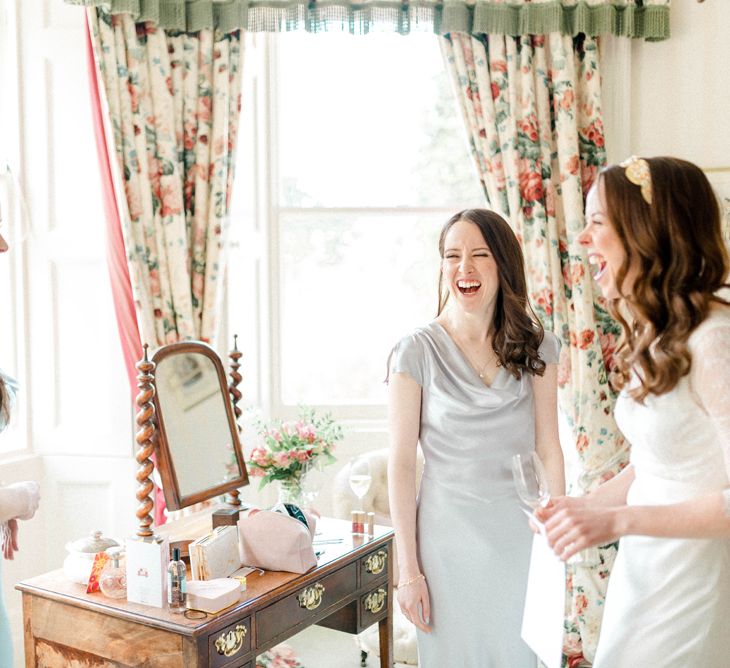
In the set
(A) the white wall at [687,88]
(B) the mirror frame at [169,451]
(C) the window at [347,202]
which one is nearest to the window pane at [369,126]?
(C) the window at [347,202]

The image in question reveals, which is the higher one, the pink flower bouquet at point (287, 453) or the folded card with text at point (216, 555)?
the pink flower bouquet at point (287, 453)

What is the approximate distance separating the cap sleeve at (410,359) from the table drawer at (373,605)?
0.87m

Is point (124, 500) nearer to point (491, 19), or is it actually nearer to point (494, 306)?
point (494, 306)

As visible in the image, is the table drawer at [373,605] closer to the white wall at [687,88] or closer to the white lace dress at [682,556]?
the white lace dress at [682,556]

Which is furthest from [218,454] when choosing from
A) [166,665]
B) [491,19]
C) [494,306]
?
[491,19]

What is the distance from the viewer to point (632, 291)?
146cm

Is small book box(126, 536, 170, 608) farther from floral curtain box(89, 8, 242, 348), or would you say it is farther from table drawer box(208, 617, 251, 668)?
floral curtain box(89, 8, 242, 348)

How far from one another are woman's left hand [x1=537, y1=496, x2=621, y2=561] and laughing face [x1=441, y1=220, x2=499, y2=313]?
2.60 ft

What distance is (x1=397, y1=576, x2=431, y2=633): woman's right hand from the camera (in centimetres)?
195

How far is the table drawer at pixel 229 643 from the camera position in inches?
75.6

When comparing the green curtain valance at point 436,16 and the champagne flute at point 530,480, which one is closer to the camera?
the champagne flute at point 530,480

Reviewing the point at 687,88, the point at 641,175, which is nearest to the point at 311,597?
the point at 641,175

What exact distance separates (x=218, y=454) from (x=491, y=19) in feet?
6.97

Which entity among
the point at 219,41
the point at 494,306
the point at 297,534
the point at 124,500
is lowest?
the point at 124,500
